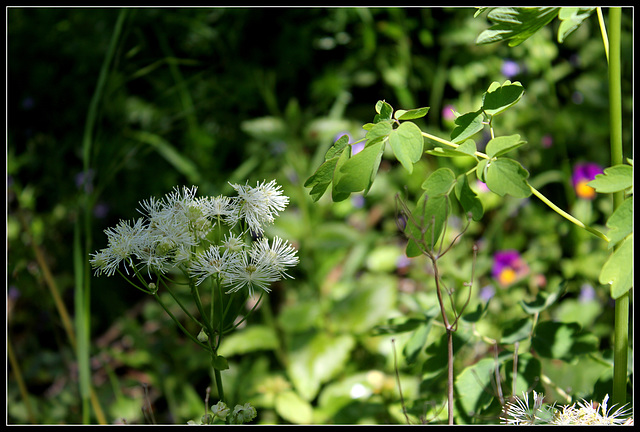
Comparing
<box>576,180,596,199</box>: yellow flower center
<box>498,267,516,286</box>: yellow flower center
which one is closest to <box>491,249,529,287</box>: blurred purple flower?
<box>498,267,516,286</box>: yellow flower center

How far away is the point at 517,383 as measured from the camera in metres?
0.64

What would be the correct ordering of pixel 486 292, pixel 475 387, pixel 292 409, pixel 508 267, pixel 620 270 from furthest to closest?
1. pixel 508 267
2. pixel 486 292
3. pixel 292 409
4. pixel 475 387
5. pixel 620 270

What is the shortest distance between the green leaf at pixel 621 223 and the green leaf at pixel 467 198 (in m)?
0.12

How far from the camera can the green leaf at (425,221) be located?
1.65 ft

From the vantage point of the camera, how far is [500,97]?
513 millimetres

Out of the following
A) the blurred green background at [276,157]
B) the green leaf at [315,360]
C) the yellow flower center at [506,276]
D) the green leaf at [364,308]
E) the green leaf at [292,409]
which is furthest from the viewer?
the yellow flower center at [506,276]

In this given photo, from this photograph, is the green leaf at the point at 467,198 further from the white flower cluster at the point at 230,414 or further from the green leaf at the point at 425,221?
the white flower cluster at the point at 230,414

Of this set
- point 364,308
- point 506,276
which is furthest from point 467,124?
point 506,276

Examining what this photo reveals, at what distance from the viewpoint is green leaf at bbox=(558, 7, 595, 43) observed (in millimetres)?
493

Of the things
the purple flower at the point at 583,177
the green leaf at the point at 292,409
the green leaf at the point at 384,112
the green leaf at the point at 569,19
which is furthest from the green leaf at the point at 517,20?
the purple flower at the point at 583,177

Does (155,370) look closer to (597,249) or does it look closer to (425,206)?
(425,206)

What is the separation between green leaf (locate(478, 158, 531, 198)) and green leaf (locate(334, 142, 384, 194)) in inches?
4.5

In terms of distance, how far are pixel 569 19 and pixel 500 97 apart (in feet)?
0.34

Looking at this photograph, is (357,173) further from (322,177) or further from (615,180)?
(615,180)
